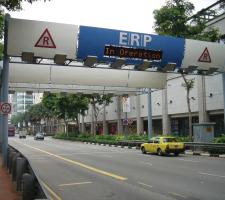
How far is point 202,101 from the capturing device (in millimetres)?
44375

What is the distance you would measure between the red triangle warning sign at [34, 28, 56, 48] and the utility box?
1534 centimetres

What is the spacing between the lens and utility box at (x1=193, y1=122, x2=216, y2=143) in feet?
110

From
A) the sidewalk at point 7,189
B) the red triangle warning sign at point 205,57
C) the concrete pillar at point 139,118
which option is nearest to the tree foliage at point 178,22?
the red triangle warning sign at point 205,57

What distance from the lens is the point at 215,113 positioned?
42.8m

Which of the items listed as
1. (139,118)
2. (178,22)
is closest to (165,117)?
(139,118)

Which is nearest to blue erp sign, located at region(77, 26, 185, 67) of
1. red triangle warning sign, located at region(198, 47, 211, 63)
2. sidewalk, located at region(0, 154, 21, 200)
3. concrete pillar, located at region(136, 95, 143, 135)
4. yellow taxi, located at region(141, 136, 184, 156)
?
red triangle warning sign, located at region(198, 47, 211, 63)

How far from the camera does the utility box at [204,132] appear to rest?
1320 inches

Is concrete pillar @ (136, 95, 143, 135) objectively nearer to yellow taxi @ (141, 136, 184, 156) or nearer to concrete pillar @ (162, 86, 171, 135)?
concrete pillar @ (162, 86, 171, 135)

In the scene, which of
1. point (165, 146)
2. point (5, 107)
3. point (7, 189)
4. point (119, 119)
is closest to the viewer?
point (7, 189)

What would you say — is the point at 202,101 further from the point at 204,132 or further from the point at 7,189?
the point at 7,189

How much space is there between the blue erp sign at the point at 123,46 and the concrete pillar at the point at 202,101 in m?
17.6

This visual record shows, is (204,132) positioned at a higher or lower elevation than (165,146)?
higher

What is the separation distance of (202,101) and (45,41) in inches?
970

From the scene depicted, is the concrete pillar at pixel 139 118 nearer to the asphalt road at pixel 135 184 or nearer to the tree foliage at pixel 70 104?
the tree foliage at pixel 70 104
